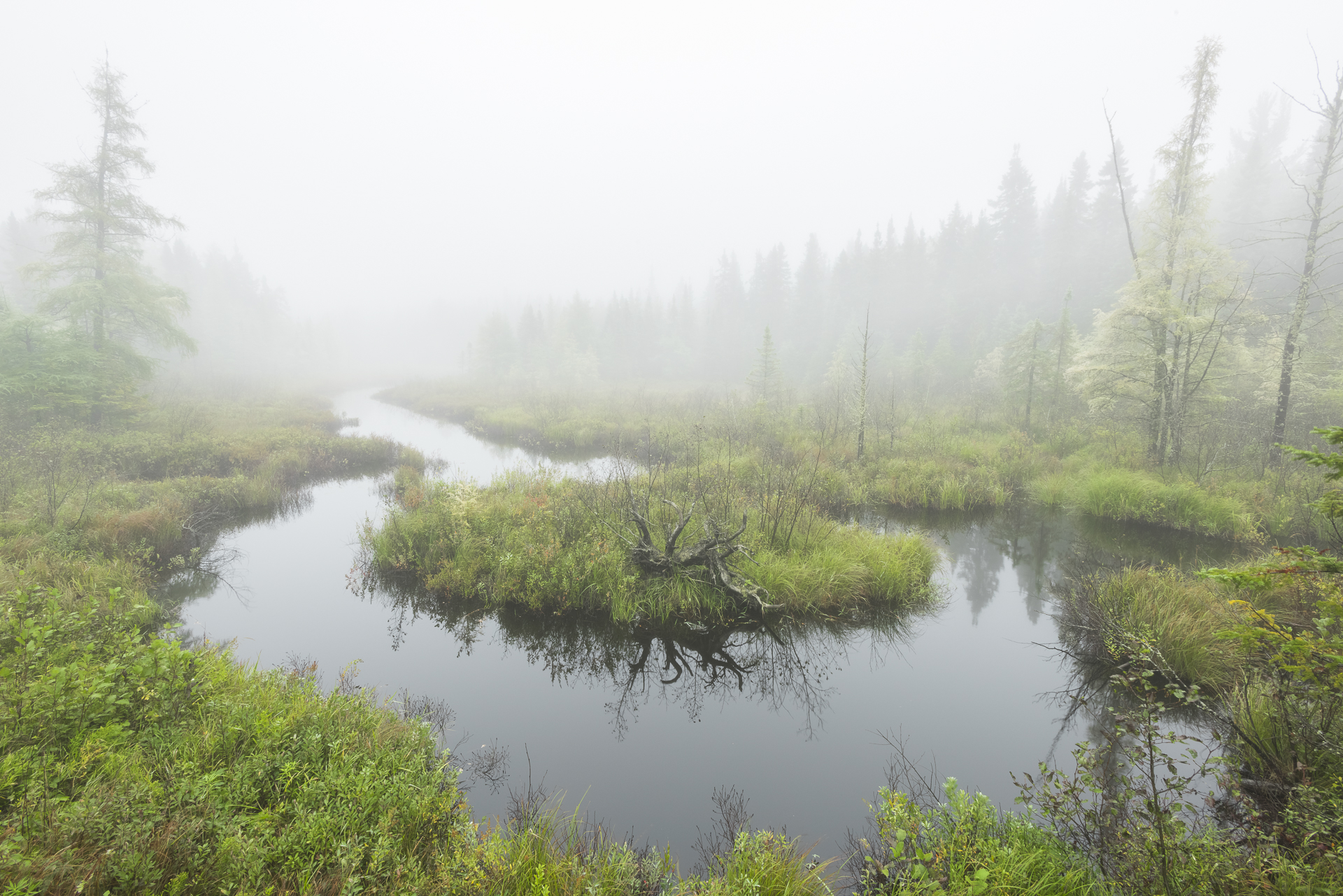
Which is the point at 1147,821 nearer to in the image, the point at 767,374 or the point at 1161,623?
the point at 1161,623

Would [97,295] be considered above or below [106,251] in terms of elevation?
below

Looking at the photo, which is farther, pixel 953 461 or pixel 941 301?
pixel 941 301

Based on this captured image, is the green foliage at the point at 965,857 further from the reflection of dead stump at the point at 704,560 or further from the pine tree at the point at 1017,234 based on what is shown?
the pine tree at the point at 1017,234

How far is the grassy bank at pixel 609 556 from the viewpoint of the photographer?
7.56 meters

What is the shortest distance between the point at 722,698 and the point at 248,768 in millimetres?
4455

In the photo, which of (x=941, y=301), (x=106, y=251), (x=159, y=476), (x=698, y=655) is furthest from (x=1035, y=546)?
(x=941, y=301)

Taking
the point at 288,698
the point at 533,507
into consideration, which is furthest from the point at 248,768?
the point at 533,507

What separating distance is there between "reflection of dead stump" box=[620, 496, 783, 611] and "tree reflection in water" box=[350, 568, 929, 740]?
1.53ft

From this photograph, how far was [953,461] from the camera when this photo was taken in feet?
49.0

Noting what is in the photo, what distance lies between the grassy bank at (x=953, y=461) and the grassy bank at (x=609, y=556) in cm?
232

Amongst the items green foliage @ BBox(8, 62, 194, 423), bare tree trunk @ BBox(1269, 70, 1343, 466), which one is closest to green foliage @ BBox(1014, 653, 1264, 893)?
bare tree trunk @ BBox(1269, 70, 1343, 466)

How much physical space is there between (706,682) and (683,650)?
69 centimetres

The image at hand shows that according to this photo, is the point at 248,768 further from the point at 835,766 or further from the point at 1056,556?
the point at 1056,556

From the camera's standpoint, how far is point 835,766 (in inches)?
196
